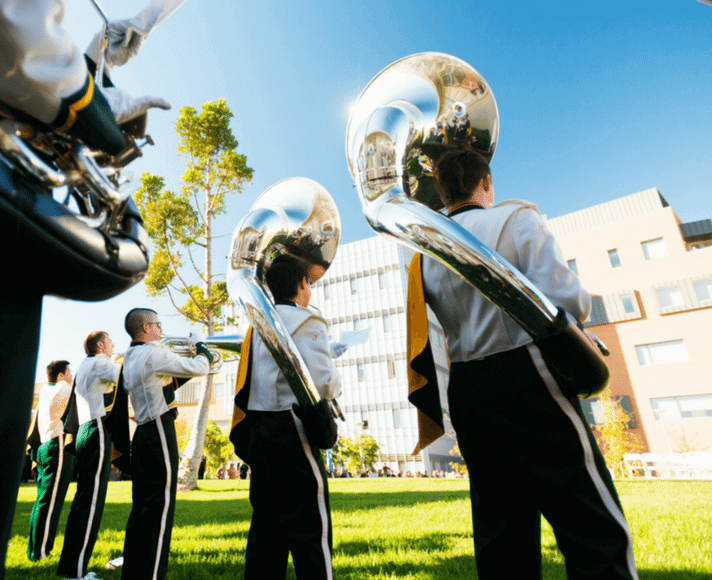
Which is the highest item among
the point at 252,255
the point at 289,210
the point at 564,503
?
the point at 289,210

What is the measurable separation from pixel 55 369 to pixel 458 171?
5.33m

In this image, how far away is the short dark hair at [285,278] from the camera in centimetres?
257

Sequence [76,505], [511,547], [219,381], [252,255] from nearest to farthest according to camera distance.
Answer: [511,547]
[252,255]
[76,505]
[219,381]

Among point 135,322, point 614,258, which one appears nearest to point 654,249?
point 614,258

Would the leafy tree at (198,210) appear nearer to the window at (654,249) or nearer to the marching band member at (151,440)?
the marching band member at (151,440)

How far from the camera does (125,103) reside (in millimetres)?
1266

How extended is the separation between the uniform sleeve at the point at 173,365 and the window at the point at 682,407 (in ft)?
116

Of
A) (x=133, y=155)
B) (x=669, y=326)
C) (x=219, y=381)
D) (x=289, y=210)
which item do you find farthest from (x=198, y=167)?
(x=219, y=381)

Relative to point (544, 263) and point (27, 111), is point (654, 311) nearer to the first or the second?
point (544, 263)

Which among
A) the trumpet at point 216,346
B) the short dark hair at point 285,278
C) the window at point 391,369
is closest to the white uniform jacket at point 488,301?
the short dark hair at point 285,278

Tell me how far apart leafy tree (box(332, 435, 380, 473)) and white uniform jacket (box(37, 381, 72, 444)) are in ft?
122

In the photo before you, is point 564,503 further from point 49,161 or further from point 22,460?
point 49,161

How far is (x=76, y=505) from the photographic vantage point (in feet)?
11.3

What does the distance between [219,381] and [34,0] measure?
194 ft
